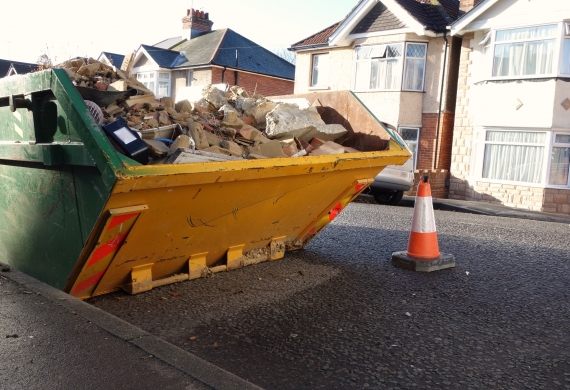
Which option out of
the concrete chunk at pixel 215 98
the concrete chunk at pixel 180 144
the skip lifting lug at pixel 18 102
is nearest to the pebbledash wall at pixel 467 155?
the concrete chunk at pixel 215 98

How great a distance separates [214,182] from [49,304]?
1.28m

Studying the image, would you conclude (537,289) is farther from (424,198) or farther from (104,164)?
(104,164)

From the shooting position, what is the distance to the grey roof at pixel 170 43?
32188mm

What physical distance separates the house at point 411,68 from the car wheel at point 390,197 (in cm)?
369

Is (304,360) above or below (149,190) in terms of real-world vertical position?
below

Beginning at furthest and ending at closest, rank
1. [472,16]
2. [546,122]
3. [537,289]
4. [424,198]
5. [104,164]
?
1. [472,16]
2. [546,122]
3. [424,198]
4. [537,289]
5. [104,164]

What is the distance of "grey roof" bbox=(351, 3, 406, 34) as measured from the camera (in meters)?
16.8

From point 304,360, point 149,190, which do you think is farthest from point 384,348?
point 149,190

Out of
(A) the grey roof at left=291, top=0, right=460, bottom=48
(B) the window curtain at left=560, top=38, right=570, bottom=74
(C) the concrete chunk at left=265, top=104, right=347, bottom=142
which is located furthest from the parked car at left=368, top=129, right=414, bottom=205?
(C) the concrete chunk at left=265, top=104, right=347, bottom=142

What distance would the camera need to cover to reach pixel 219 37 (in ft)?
94.7

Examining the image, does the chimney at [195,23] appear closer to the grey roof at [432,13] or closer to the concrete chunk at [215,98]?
the grey roof at [432,13]

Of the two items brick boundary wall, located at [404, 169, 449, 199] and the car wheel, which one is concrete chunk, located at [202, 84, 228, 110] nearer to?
the car wheel

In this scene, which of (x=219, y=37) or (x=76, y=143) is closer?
(x=76, y=143)

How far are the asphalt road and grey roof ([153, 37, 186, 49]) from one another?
2922 cm
